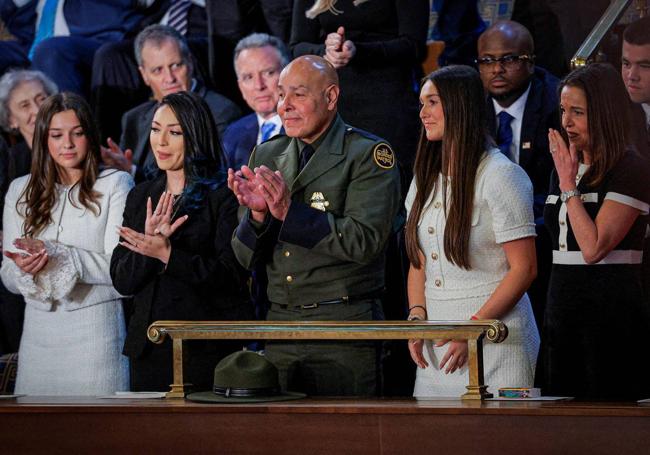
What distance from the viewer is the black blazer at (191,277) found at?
403 cm

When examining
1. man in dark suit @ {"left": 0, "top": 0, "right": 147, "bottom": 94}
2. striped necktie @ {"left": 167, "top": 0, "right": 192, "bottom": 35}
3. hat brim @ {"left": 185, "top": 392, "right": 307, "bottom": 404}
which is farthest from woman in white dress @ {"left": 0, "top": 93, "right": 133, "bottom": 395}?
striped necktie @ {"left": 167, "top": 0, "right": 192, "bottom": 35}

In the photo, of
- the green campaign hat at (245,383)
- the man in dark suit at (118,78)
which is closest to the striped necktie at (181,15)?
the man in dark suit at (118,78)

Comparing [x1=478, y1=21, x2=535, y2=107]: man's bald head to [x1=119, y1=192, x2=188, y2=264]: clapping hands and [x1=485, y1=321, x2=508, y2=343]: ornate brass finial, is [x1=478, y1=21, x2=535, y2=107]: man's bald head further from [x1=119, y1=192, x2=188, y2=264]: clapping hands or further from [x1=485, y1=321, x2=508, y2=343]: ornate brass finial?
[x1=485, y1=321, x2=508, y2=343]: ornate brass finial

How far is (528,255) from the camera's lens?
11.8 feet

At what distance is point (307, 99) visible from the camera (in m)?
3.89

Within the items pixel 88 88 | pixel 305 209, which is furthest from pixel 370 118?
pixel 88 88

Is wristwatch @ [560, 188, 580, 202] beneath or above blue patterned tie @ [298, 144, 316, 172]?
beneath

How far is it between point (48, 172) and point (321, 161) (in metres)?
1.29

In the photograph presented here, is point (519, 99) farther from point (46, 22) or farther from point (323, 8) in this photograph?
point (46, 22)

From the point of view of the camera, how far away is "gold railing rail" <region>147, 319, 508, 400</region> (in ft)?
10.4

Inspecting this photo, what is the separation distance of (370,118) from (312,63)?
48.6 inches

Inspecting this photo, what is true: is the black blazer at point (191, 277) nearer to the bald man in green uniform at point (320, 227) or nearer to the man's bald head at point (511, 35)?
the bald man in green uniform at point (320, 227)

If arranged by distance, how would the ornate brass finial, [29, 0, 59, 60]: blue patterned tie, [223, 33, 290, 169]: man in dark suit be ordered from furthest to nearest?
[29, 0, 59, 60]: blue patterned tie, [223, 33, 290, 169]: man in dark suit, the ornate brass finial

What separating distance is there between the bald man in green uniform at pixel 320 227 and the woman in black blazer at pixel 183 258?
0.23 m
